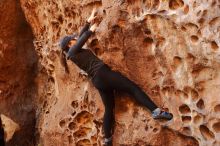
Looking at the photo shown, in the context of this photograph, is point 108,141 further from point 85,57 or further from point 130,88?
point 85,57

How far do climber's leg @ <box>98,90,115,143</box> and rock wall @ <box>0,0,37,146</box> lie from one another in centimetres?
165

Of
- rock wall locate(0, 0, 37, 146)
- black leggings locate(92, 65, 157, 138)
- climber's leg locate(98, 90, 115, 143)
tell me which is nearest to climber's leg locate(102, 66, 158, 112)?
black leggings locate(92, 65, 157, 138)

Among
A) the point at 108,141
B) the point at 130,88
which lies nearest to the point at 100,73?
the point at 130,88

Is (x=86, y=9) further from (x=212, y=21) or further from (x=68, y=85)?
(x=212, y=21)

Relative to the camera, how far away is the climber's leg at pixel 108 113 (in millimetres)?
4680

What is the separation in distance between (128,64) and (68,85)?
3.05ft

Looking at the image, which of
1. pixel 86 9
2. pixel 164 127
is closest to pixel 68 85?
pixel 86 9

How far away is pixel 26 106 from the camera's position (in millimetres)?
6254

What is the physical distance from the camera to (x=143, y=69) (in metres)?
4.60

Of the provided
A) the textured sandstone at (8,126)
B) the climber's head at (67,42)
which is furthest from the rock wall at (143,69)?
the textured sandstone at (8,126)

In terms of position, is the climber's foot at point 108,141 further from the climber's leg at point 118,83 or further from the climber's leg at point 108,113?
the climber's leg at point 118,83

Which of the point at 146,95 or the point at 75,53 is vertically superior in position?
the point at 75,53

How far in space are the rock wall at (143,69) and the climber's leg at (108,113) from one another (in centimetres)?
6

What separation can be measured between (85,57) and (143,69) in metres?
0.54
